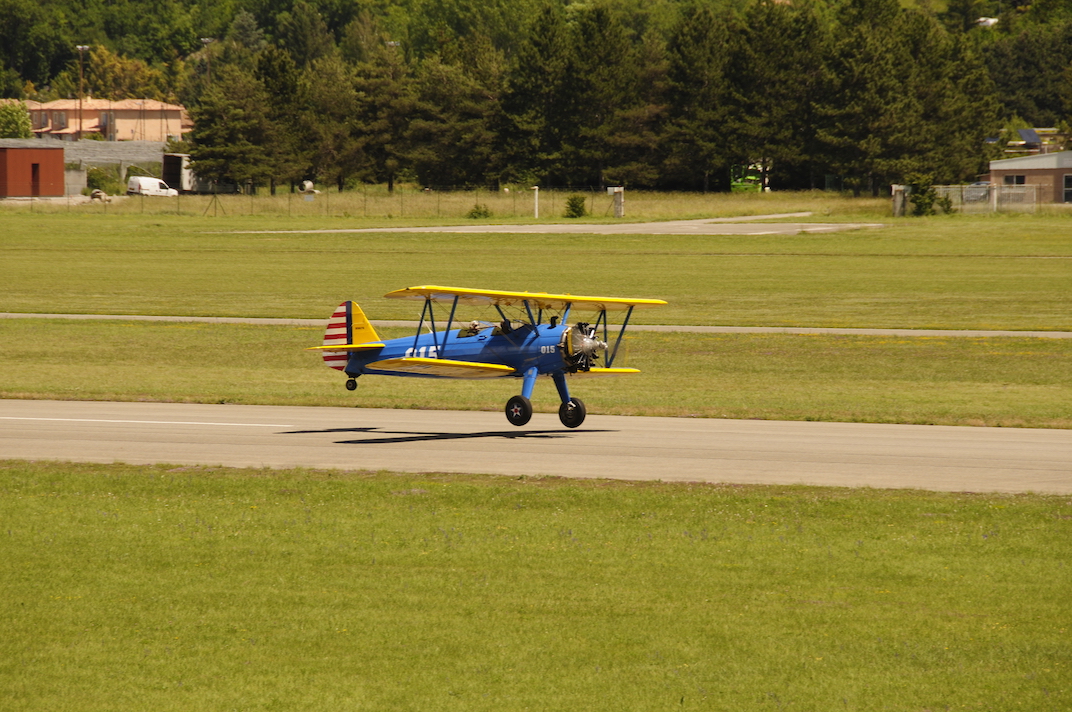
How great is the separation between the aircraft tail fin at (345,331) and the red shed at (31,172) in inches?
4549

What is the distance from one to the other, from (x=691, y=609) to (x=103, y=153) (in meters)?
153

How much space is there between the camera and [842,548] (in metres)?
13.6

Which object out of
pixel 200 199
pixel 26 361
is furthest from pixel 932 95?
pixel 26 361

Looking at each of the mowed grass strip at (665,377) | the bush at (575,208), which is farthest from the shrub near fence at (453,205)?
the mowed grass strip at (665,377)

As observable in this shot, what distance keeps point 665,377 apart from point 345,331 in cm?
993

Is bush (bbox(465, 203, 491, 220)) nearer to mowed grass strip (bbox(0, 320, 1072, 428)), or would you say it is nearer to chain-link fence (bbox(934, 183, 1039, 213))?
chain-link fence (bbox(934, 183, 1039, 213))

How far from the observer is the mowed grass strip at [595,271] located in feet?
148

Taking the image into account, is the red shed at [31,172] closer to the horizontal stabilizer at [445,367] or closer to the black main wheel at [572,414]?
the horizontal stabilizer at [445,367]

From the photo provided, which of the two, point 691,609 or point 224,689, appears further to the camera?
point 691,609

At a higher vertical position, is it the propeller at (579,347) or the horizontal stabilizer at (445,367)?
the propeller at (579,347)

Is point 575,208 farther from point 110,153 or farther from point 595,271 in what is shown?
point 110,153

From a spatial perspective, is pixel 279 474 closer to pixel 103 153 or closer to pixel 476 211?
pixel 476 211

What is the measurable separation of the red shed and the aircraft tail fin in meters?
116

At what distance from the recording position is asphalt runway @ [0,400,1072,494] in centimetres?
1797
